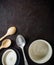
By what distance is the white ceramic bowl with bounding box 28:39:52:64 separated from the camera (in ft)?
2.05

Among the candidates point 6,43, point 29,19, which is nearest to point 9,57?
point 6,43

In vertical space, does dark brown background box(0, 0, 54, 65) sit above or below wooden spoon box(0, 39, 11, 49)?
above

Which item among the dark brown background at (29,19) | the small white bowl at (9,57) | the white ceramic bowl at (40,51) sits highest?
the dark brown background at (29,19)

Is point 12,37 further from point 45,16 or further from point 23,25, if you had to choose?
point 45,16

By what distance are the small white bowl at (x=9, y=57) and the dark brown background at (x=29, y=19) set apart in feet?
0.10

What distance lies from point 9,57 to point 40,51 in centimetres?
14

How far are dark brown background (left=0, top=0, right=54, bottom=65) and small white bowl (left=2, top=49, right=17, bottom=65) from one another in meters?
0.03

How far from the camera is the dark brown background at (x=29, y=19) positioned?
70cm

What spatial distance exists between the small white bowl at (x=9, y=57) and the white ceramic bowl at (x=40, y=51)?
8cm

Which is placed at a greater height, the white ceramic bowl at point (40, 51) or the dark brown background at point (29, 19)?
the dark brown background at point (29, 19)

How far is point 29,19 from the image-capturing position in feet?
2.51

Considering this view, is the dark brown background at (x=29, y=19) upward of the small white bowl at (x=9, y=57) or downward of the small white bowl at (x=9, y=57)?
upward

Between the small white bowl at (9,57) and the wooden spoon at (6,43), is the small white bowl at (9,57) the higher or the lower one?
the lower one

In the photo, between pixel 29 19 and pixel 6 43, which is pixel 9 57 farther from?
pixel 29 19
